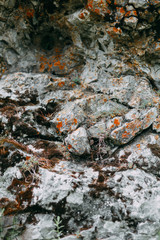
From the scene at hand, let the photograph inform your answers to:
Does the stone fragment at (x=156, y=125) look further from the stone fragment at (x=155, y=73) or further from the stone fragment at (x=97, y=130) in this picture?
the stone fragment at (x=155, y=73)

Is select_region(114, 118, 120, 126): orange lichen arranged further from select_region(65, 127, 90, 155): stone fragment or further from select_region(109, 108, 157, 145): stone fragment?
select_region(65, 127, 90, 155): stone fragment

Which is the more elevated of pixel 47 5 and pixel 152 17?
pixel 47 5

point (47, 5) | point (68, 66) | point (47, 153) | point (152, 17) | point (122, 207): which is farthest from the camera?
point (68, 66)

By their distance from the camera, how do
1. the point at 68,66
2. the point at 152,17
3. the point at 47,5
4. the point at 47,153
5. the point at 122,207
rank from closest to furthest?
the point at 122,207 → the point at 47,153 → the point at 152,17 → the point at 47,5 → the point at 68,66

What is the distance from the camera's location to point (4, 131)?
3602 millimetres

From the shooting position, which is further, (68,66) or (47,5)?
(68,66)

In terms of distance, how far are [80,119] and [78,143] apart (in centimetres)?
58

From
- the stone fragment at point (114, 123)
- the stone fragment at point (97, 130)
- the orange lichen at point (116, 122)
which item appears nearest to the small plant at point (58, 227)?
the stone fragment at point (97, 130)

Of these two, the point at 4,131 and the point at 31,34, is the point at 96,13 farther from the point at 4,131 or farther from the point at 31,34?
the point at 4,131

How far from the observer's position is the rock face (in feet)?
9.06

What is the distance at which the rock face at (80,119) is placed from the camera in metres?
2.76

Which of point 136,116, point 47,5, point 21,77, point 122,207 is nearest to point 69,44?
point 47,5

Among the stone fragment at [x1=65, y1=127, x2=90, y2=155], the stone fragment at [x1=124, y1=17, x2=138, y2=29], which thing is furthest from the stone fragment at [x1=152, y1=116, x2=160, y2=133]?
the stone fragment at [x1=124, y1=17, x2=138, y2=29]

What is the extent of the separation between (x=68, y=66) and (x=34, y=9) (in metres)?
1.49
